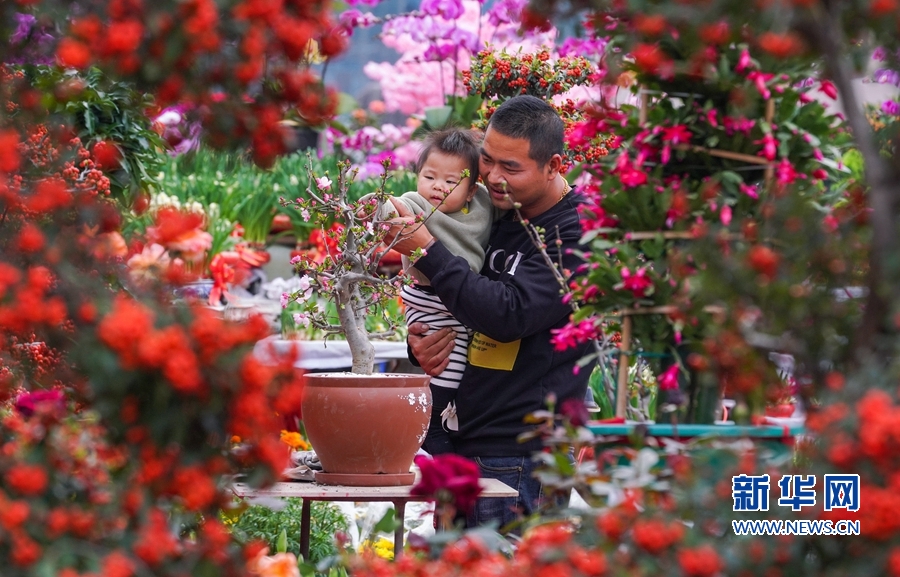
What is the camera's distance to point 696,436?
1.71 meters

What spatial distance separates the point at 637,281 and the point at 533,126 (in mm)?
1241

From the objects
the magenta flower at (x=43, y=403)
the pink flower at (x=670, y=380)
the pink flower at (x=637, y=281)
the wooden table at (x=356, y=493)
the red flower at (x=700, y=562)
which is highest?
the pink flower at (x=637, y=281)

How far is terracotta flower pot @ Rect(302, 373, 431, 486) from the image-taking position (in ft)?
7.96

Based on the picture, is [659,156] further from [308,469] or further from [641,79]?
[308,469]

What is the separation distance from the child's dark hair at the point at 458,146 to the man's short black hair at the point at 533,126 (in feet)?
0.68

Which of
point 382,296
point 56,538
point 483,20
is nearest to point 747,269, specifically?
point 56,538

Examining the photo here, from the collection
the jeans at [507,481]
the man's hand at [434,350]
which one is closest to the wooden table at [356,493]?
the jeans at [507,481]

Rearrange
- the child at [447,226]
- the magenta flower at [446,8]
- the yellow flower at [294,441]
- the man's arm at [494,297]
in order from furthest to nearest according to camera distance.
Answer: the magenta flower at [446,8] → the yellow flower at [294,441] → the child at [447,226] → the man's arm at [494,297]

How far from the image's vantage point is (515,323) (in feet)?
9.12

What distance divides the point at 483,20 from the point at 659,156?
602cm

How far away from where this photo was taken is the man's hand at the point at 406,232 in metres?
2.74

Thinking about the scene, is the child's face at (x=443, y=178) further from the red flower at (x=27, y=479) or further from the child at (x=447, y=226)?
the red flower at (x=27, y=479)

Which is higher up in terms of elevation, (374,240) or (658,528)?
(374,240)
